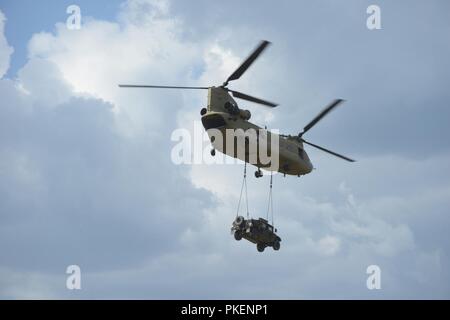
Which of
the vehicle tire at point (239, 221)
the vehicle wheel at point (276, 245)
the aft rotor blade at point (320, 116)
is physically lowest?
the vehicle wheel at point (276, 245)

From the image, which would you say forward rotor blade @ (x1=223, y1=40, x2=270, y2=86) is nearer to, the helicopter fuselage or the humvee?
the helicopter fuselage

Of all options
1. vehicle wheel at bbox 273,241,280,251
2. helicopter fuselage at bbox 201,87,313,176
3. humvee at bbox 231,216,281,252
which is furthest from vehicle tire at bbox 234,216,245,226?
helicopter fuselage at bbox 201,87,313,176

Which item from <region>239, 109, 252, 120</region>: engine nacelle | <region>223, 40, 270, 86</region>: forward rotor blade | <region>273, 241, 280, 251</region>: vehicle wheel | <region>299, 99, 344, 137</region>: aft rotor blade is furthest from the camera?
<region>299, 99, 344, 137</region>: aft rotor blade

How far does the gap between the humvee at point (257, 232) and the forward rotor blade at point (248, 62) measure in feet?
38.7

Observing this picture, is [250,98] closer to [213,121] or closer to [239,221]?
[213,121]

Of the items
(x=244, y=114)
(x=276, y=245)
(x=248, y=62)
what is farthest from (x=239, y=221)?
(x=248, y=62)

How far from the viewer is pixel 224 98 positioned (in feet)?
188

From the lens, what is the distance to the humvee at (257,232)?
5944 centimetres

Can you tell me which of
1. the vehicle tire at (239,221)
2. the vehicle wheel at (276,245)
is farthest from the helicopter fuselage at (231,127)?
the vehicle wheel at (276,245)

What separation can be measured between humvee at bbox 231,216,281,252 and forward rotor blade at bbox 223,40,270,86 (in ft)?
38.7

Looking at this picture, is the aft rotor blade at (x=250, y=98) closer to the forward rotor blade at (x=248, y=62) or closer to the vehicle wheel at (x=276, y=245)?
the forward rotor blade at (x=248, y=62)

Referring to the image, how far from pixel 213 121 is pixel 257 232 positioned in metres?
10.4

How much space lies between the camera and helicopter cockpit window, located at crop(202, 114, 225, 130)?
183 ft

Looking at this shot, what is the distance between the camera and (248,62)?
5394cm
